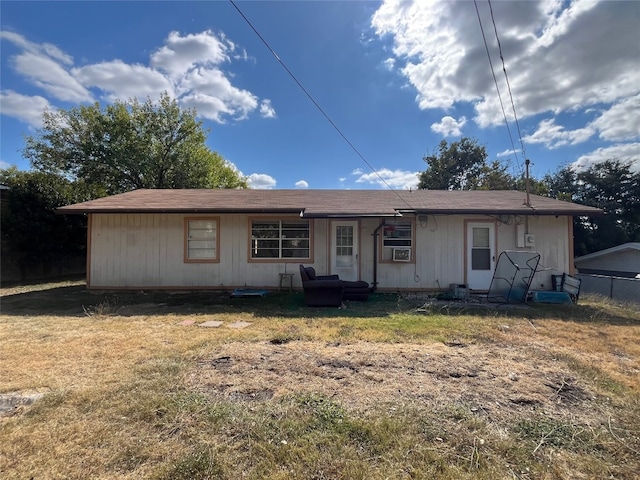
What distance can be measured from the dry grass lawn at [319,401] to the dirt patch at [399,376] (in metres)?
0.02

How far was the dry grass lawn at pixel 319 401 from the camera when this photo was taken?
215 centimetres

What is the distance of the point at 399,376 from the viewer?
11.5 ft

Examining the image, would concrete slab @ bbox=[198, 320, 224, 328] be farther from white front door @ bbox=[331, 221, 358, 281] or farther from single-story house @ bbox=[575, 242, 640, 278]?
single-story house @ bbox=[575, 242, 640, 278]

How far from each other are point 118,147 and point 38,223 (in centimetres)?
919

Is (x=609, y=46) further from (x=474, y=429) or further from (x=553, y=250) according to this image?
(x=474, y=429)

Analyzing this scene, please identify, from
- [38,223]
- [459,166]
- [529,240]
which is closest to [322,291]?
[529,240]

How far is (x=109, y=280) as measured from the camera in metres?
9.51

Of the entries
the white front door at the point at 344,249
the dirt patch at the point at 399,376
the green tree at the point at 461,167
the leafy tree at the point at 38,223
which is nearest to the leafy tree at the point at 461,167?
the green tree at the point at 461,167

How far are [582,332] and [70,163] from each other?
83.2 ft

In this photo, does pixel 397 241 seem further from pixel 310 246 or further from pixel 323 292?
pixel 323 292

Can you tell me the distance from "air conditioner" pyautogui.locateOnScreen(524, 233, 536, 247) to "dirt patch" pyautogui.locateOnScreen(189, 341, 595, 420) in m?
5.66

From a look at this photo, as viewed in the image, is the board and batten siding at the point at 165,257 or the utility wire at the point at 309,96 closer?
the utility wire at the point at 309,96

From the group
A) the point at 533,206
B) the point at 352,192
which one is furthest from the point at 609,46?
the point at 352,192

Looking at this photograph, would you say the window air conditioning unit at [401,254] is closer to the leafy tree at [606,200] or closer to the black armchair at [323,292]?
the black armchair at [323,292]
